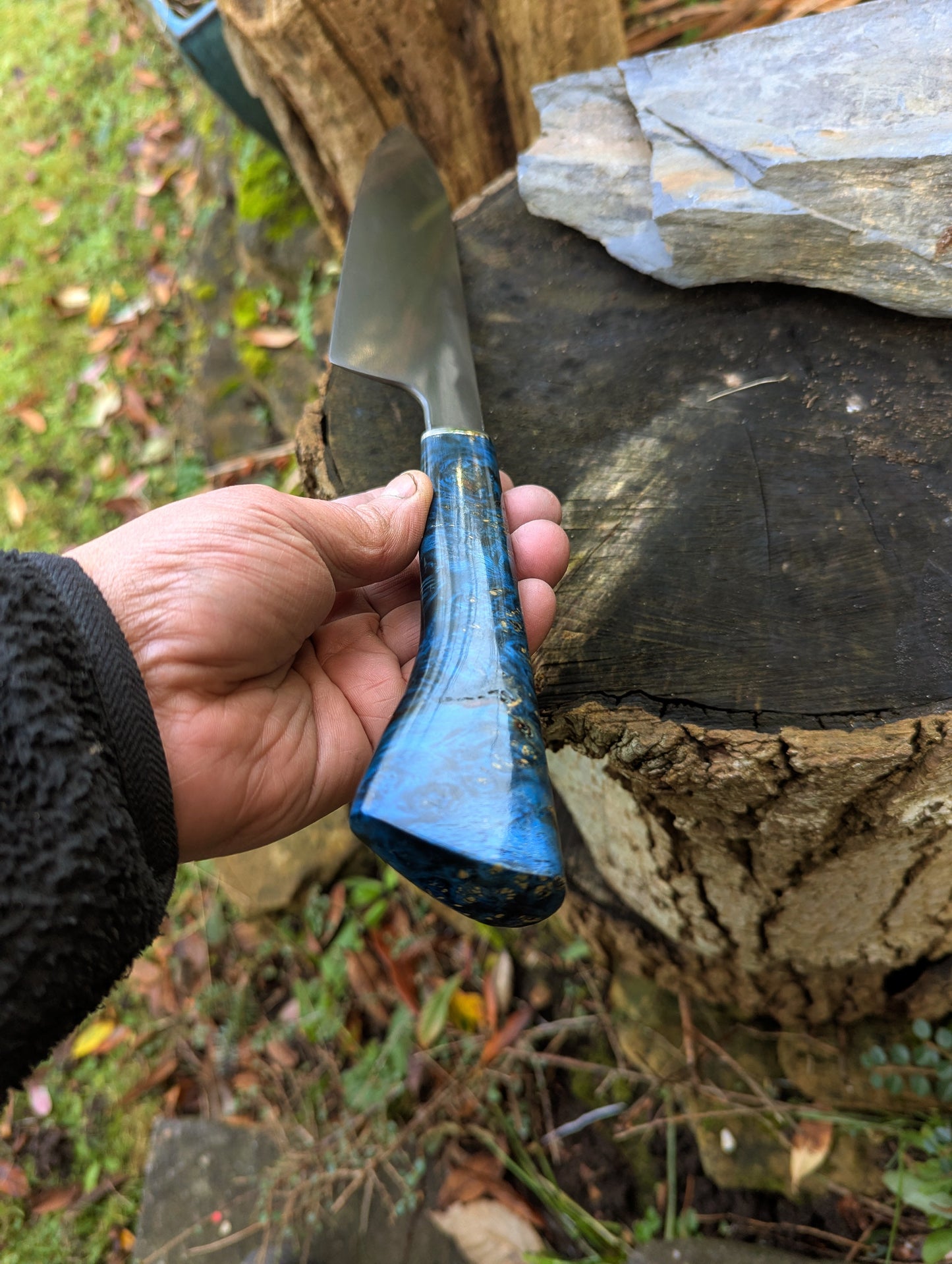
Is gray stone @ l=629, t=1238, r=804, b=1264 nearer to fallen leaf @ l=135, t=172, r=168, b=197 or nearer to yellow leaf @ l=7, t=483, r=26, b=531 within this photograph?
yellow leaf @ l=7, t=483, r=26, b=531

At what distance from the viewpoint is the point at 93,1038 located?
8.24 feet

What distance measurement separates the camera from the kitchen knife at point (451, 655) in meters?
0.90

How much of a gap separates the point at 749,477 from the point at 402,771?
0.70 m

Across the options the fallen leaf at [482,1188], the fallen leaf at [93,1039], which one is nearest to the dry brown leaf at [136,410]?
the fallen leaf at [93,1039]

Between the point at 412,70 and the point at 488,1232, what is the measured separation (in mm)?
2755

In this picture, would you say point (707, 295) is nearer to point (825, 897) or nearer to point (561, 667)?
point (561, 667)

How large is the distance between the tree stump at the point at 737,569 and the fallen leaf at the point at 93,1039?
168 cm

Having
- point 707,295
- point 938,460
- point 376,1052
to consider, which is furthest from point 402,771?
point 376,1052

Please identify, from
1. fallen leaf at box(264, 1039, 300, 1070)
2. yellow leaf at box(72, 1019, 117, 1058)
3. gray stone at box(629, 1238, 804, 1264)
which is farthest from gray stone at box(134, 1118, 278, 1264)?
gray stone at box(629, 1238, 804, 1264)

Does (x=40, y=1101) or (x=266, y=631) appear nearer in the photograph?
(x=266, y=631)

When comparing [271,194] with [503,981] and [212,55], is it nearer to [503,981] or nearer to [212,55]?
[212,55]

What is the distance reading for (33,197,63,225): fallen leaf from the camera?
13.6ft

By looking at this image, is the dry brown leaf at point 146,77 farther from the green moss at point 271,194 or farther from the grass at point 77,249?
the green moss at point 271,194

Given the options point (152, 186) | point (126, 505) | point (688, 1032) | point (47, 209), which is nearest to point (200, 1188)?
point (688, 1032)
